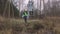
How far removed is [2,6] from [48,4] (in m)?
4.32

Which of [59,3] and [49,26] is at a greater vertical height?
[59,3]

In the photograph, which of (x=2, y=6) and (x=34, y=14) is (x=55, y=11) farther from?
(x=2, y=6)

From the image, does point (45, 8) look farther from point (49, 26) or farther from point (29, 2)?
point (49, 26)

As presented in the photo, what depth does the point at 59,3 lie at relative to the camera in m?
18.5

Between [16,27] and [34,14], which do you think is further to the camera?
[34,14]

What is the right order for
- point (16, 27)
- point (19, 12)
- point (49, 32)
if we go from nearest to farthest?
point (49, 32) → point (16, 27) → point (19, 12)

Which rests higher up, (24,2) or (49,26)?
(24,2)

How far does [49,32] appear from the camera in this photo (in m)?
10.4

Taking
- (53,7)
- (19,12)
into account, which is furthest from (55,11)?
(19,12)

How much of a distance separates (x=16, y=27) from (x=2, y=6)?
648 cm

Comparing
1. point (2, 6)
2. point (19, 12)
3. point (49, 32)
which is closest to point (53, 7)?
point (19, 12)

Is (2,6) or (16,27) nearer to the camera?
(16,27)

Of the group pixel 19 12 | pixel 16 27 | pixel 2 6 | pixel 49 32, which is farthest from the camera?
pixel 19 12

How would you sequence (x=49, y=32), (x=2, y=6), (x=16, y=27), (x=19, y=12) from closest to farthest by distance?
(x=49, y=32), (x=16, y=27), (x=2, y=6), (x=19, y=12)
